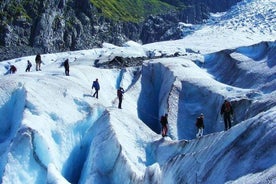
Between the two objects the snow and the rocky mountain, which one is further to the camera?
the rocky mountain

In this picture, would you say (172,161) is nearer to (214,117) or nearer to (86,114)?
(86,114)

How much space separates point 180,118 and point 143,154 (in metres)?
10.6

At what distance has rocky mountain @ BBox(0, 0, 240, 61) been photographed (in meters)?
130

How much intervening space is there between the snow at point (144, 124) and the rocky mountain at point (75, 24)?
77.3 m

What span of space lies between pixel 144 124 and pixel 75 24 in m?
116

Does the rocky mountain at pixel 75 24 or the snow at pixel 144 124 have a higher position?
the rocky mountain at pixel 75 24

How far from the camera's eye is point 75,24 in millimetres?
149375

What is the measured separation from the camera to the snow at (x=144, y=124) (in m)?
22.2

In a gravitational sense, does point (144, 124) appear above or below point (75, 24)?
below

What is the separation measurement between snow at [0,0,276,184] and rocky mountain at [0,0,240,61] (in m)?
77.3

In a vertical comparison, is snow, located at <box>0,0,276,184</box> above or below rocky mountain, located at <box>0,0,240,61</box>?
below

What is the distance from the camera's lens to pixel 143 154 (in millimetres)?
34250

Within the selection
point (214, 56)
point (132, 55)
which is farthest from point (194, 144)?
point (132, 55)

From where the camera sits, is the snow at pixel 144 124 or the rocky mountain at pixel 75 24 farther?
the rocky mountain at pixel 75 24
